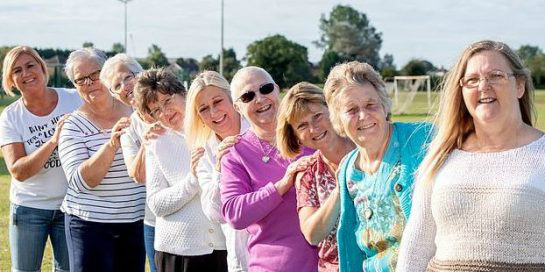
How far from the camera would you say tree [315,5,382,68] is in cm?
11219

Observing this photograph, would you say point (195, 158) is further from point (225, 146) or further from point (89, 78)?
point (89, 78)

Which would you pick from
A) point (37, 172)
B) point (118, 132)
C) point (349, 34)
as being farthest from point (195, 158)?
point (349, 34)

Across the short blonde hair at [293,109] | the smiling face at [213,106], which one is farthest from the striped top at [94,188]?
the short blonde hair at [293,109]

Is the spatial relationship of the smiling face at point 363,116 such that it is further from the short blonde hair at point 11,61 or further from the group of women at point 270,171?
the short blonde hair at point 11,61

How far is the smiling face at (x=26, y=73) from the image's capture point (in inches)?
214

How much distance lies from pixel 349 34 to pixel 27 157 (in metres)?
109

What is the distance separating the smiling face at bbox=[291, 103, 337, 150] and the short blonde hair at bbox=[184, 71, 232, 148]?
30.7 inches

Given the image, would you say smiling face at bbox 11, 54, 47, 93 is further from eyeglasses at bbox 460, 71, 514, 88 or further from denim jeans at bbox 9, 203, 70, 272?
eyeglasses at bbox 460, 71, 514, 88

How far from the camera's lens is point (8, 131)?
5402mm

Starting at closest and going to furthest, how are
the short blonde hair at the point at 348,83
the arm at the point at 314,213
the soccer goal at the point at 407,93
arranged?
the short blonde hair at the point at 348,83 → the arm at the point at 314,213 → the soccer goal at the point at 407,93

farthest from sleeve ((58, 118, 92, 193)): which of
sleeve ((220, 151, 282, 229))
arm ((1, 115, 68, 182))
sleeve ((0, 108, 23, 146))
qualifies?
sleeve ((220, 151, 282, 229))

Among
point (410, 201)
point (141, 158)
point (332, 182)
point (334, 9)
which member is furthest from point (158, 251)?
point (334, 9)

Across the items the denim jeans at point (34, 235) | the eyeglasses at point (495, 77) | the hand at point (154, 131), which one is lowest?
the denim jeans at point (34, 235)

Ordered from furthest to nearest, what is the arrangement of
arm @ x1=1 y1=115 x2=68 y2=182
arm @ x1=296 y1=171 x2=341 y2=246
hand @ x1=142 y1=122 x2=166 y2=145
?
arm @ x1=1 y1=115 x2=68 y2=182
hand @ x1=142 y1=122 x2=166 y2=145
arm @ x1=296 y1=171 x2=341 y2=246
